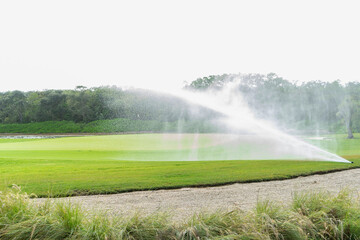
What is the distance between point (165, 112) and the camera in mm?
37562

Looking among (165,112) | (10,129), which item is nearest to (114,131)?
(165,112)

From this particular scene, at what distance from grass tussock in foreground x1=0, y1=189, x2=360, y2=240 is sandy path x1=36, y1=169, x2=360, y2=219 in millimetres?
1475

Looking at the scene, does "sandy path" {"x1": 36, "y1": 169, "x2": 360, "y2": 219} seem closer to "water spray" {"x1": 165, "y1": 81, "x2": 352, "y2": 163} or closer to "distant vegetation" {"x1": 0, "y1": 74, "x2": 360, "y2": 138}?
"water spray" {"x1": 165, "y1": 81, "x2": 352, "y2": 163}

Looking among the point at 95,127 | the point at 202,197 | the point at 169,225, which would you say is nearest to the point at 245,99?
the point at 202,197

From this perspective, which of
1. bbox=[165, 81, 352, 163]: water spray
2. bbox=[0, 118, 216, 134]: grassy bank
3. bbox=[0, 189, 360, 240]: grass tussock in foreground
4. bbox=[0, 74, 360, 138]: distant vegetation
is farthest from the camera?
bbox=[0, 118, 216, 134]: grassy bank

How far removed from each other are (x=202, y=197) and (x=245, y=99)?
26105 mm

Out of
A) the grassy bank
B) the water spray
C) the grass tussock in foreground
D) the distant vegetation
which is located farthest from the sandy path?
the grassy bank

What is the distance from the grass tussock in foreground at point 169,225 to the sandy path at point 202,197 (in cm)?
148

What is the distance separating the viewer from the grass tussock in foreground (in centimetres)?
395

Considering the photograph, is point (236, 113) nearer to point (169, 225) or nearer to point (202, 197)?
point (202, 197)

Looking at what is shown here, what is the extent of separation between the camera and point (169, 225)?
14.0 feet

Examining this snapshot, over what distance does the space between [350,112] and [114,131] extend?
114 ft

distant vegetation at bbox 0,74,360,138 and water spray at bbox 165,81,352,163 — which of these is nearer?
water spray at bbox 165,81,352,163

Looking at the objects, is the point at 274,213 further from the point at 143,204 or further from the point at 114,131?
the point at 114,131
